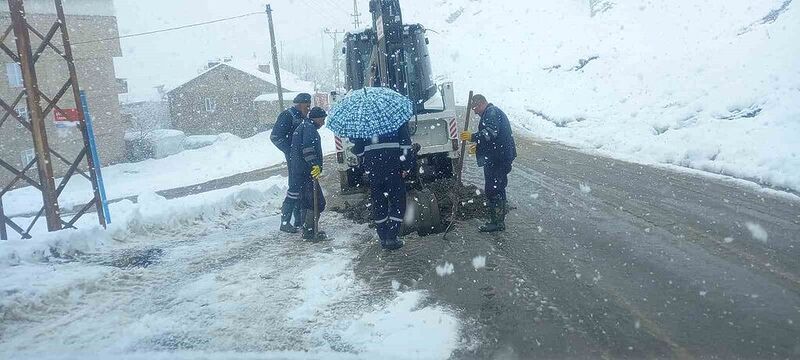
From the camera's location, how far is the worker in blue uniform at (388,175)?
6.01m

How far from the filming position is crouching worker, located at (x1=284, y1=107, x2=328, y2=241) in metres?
6.58

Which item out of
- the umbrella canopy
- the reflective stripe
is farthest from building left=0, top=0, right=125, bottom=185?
the reflective stripe

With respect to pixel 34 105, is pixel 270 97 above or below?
above

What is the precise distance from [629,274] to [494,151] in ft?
7.37

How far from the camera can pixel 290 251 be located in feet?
20.9

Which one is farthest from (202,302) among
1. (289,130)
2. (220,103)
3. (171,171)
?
(220,103)

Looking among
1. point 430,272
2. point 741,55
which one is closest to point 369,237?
point 430,272

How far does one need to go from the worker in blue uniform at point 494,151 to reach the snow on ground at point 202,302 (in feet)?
5.52

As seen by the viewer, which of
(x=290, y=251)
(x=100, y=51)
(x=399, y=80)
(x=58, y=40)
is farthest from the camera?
Answer: (x=100, y=51)

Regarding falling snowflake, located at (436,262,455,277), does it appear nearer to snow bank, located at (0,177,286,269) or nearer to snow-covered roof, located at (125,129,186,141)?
snow bank, located at (0,177,286,269)

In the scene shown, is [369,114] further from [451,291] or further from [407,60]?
[407,60]

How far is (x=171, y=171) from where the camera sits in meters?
28.6

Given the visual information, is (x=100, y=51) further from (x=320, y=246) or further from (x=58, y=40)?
(x=320, y=246)

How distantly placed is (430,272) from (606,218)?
9.70ft
